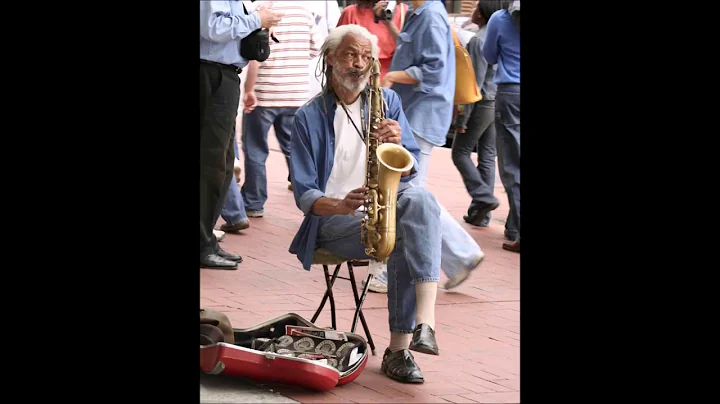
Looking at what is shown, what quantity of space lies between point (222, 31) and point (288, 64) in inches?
98.3

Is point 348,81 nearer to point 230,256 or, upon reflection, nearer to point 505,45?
point 230,256

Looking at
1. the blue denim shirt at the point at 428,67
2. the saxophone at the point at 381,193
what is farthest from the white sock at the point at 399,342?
the blue denim shirt at the point at 428,67

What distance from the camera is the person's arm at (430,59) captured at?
5.68 m

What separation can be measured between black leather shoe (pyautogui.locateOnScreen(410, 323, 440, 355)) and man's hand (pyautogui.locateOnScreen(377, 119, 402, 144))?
66 centimetres

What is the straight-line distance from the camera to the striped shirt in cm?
656

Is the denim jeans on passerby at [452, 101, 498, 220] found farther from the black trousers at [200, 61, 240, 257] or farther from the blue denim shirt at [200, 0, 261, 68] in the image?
the black trousers at [200, 61, 240, 257]

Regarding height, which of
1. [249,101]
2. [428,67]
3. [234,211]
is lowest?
[234,211]

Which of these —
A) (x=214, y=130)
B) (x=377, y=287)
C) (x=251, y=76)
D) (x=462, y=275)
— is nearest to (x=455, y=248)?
(x=462, y=275)

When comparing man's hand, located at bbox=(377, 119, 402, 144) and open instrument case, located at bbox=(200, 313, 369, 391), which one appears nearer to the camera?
open instrument case, located at bbox=(200, 313, 369, 391)

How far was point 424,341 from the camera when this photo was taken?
402 cm

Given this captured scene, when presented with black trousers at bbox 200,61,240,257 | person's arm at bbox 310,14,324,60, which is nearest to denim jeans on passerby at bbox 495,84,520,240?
person's arm at bbox 310,14,324,60
